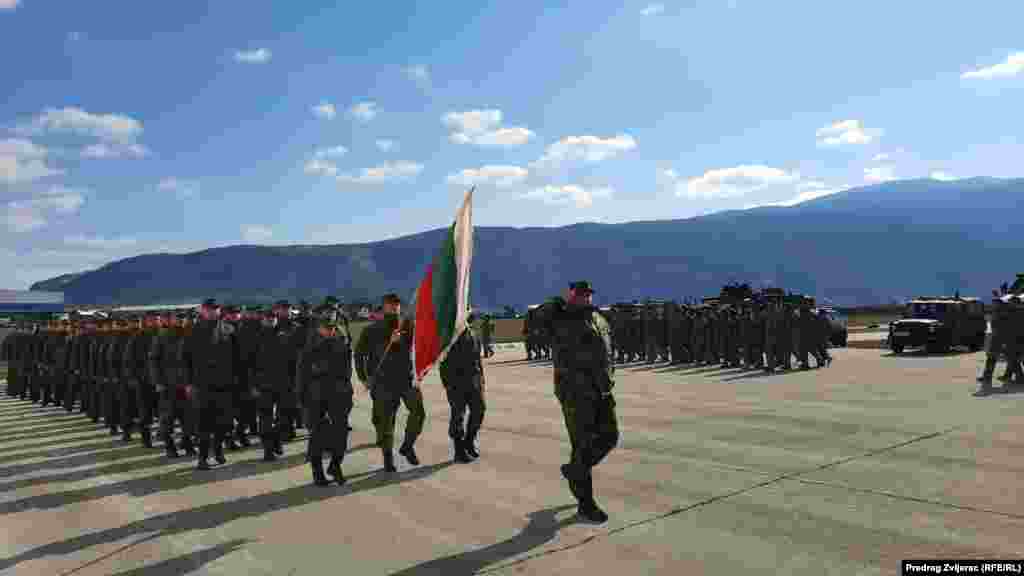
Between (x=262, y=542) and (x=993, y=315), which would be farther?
(x=993, y=315)

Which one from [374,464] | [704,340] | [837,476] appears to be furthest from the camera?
[704,340]

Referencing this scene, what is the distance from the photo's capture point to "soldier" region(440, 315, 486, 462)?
937 cm

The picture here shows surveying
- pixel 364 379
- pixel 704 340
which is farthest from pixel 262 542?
pixel 704 340

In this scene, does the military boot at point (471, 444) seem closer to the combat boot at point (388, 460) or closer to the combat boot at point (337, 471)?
the combat boot at point (388, 460)

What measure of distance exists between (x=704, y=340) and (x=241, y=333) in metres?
15.3

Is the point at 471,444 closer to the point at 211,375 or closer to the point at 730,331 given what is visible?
the point at 211,375

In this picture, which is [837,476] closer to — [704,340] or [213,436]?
[213,436]

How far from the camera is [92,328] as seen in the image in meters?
15.0

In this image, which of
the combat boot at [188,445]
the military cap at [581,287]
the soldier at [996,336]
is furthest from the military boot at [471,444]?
the soldier at [996,336]

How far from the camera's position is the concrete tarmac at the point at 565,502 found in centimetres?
539

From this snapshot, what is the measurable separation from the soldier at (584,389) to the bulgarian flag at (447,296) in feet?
3.16

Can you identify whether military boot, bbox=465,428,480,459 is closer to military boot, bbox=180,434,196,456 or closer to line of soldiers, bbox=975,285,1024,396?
military boot, bbox=180,434,196,456

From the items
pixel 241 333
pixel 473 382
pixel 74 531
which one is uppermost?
pixel 241 333

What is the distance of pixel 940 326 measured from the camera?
77.7 feet
